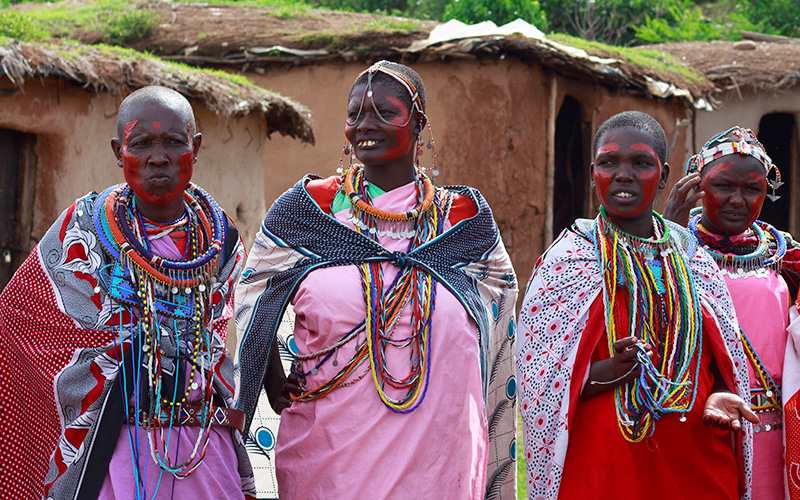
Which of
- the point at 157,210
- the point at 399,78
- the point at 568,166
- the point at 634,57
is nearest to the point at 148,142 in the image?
the point at 157,210

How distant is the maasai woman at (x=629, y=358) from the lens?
3693 millimetres

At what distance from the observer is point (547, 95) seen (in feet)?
35.0

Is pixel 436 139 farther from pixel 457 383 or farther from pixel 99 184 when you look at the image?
pixel 457 383

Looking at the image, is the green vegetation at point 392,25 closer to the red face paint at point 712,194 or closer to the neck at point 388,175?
the red face paint at point 712,194

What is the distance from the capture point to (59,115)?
7.15 m

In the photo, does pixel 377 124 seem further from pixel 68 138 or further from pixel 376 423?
pixel 68 138

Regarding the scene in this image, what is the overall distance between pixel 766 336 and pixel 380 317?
1756mm

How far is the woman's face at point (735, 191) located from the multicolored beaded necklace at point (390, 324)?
4.62 feet

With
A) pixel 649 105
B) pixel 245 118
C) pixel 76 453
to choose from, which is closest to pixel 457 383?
pixel 76 453

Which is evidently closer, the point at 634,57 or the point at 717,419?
the point at 717,419

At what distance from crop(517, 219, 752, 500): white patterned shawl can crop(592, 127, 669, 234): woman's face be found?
165 mm

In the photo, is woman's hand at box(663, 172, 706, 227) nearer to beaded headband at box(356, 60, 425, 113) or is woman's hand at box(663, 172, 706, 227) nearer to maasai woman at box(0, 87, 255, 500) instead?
beaded headband at box(356, 60, 425, 113)

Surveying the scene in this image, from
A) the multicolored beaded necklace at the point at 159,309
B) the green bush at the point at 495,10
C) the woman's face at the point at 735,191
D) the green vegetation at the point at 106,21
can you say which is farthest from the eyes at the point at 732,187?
the green bush at the point at 495,10

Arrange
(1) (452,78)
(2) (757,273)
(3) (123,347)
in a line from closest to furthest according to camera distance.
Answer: (3) (123,347), (2) (757,273), (1) (452,78)
